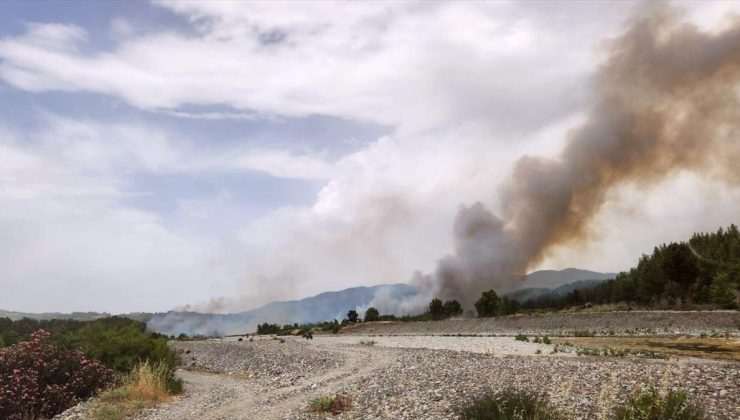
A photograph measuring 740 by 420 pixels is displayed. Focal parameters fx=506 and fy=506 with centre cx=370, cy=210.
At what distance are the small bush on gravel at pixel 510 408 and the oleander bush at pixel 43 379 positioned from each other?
19.1 metres

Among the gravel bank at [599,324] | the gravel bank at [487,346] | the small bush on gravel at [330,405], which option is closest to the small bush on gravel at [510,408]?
the small bush on gravel at [330,405]

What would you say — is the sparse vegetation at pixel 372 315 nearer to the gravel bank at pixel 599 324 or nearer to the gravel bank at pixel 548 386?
the gravel bank at pixel 599 324

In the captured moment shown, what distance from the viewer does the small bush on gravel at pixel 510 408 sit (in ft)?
41.4

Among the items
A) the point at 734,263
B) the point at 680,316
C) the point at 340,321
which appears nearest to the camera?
the point at 680,316

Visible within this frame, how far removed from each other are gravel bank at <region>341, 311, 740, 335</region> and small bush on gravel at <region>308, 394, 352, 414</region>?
36.5 meters

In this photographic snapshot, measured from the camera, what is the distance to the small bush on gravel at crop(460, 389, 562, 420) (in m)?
12.6

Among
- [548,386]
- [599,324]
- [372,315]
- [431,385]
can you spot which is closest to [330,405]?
[431,385]

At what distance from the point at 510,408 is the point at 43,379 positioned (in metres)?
22.5

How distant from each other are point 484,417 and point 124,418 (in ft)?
49.8

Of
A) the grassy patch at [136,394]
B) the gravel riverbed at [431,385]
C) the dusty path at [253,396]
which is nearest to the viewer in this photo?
the gravel riverbed at [431,385]

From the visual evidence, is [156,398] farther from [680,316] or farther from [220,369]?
[680,316]

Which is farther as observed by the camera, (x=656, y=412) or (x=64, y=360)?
(x=64, y=360)

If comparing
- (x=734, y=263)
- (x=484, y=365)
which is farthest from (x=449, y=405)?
(x=734, y=263)

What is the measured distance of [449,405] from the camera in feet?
51.9
